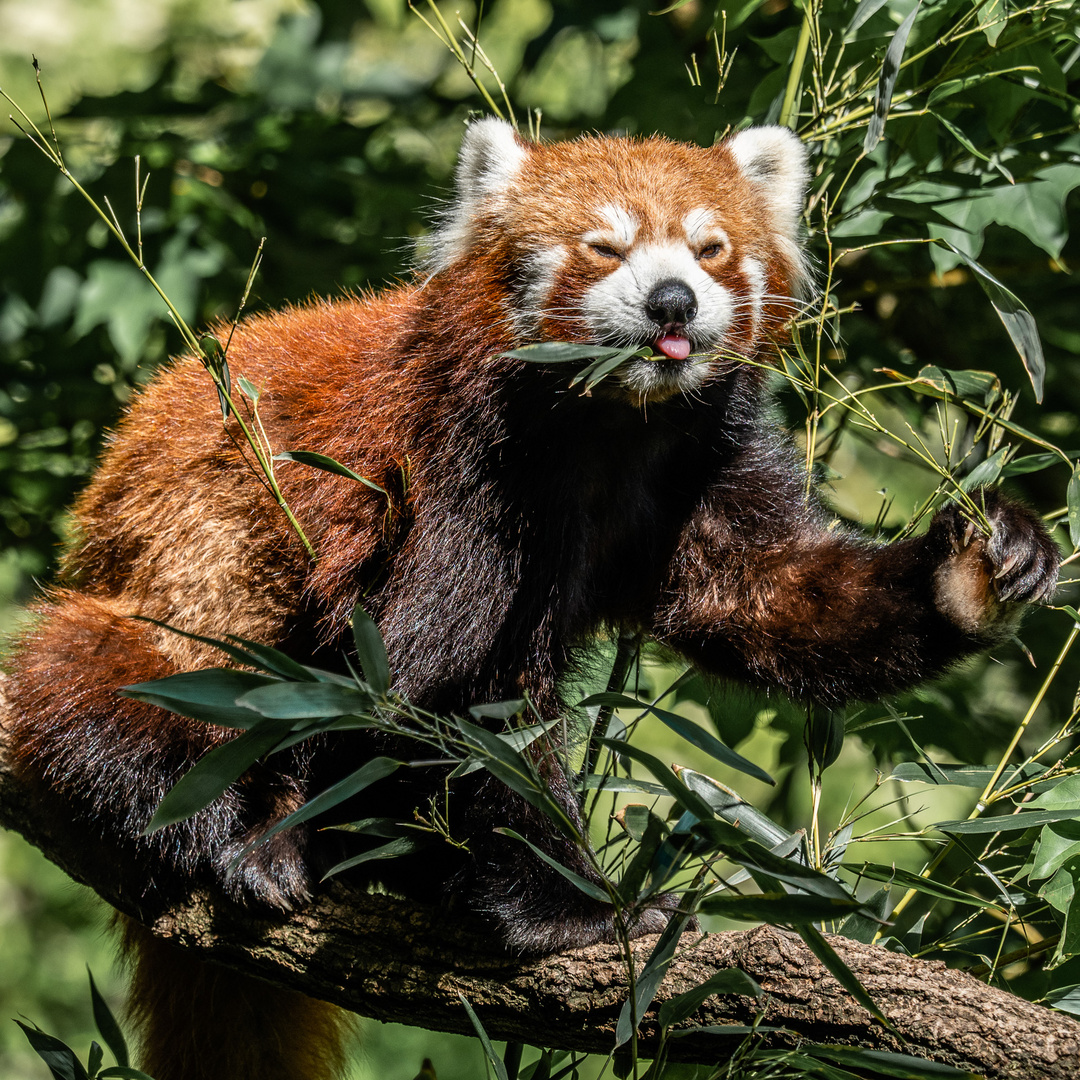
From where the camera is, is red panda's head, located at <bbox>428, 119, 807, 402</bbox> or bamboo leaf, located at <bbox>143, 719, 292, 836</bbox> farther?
red panda's head, located at <bbox>428, 119, 807, 402</bbox>

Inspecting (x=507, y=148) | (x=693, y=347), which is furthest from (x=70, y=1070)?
(x=507, y=148)

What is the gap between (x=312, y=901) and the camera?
2.96 metres

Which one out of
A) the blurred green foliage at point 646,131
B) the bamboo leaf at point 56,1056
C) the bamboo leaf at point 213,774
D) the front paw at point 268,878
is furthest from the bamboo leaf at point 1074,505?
the bamboo leaf at point 56,1056

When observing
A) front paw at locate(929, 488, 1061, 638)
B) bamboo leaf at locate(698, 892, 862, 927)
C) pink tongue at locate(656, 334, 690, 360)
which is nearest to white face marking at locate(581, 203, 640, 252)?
pink tongue at locate(656, 334, 690, 360)

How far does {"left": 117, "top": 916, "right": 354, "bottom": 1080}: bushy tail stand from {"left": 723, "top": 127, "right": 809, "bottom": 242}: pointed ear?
2.81m

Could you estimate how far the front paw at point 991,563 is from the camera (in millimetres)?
2904

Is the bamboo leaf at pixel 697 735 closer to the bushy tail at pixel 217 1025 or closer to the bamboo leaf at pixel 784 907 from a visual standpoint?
the bamboo leaf at pixel 784 907

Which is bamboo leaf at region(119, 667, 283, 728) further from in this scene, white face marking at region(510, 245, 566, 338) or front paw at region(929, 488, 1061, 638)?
front paw at region(929, 488, 1061, 638)

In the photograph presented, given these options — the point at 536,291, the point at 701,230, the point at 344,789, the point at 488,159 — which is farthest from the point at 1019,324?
the point at 344,789

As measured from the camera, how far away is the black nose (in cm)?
289

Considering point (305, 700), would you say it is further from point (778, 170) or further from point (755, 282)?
point (778, 170)

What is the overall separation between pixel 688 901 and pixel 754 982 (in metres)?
0.20

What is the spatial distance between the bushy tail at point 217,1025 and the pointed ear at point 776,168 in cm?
281

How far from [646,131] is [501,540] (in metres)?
2.03
